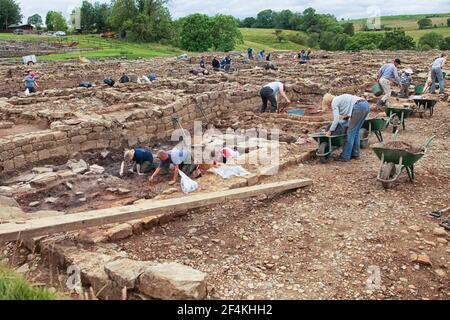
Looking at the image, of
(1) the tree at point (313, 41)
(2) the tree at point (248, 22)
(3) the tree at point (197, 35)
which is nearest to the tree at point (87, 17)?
(3) the tree at point (197, 35)

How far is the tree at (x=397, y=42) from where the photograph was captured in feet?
179

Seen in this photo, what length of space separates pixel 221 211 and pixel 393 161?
3.02 metres

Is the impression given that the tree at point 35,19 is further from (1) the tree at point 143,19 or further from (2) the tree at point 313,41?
(2) the tree at point 313,41

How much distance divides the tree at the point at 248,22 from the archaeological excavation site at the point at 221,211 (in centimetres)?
9920

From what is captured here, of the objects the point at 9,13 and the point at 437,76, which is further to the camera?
the point at 9,13

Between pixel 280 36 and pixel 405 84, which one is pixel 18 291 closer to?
pixel 405 84

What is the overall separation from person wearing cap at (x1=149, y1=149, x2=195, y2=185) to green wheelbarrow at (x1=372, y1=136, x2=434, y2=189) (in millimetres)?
3432

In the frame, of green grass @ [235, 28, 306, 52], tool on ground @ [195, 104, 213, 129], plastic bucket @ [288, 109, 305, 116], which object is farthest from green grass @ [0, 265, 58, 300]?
green grass @ [235, 28, 306, 52]

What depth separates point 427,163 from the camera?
8500 mm

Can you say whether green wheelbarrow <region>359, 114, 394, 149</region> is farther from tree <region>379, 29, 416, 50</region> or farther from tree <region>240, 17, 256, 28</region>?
tree <region>240, 17, 256, 28</region>

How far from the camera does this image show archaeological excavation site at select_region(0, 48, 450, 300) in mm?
4582

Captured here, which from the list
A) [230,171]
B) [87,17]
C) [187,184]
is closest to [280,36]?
[87,17]

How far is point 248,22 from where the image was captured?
109 meters
